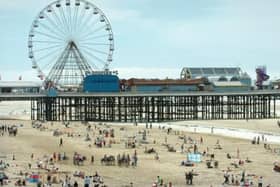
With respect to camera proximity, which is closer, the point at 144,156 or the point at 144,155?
the point at 144,156

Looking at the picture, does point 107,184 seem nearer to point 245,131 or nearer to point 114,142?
point 114,142

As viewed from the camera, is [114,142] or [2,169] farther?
[114,142]

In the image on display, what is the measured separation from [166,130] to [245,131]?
6099 mm

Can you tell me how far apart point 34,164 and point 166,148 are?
32.7ft

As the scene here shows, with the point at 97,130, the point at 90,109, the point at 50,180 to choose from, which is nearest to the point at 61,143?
the point at 97,130

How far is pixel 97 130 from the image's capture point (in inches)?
2004

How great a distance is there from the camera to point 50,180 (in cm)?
2667

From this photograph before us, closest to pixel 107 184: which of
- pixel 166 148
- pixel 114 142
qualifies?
pixel 166 148

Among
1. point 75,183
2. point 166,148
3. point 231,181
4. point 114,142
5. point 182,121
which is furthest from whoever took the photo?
point 182,121

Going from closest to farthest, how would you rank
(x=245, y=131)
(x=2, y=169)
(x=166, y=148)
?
(x=2, y=169), (x=166, y=148), (x=245, y=131)

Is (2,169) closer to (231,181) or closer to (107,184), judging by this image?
(107,184)

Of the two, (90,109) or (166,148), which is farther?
(90,109)

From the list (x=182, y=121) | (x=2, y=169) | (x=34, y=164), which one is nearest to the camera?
(x=2, y=169)

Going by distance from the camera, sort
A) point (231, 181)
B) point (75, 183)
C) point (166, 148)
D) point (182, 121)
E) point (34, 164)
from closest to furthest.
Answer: point (75, 183) < point (231, 181) < point (34, 164) < point (166, 148) < point (182, 121)
